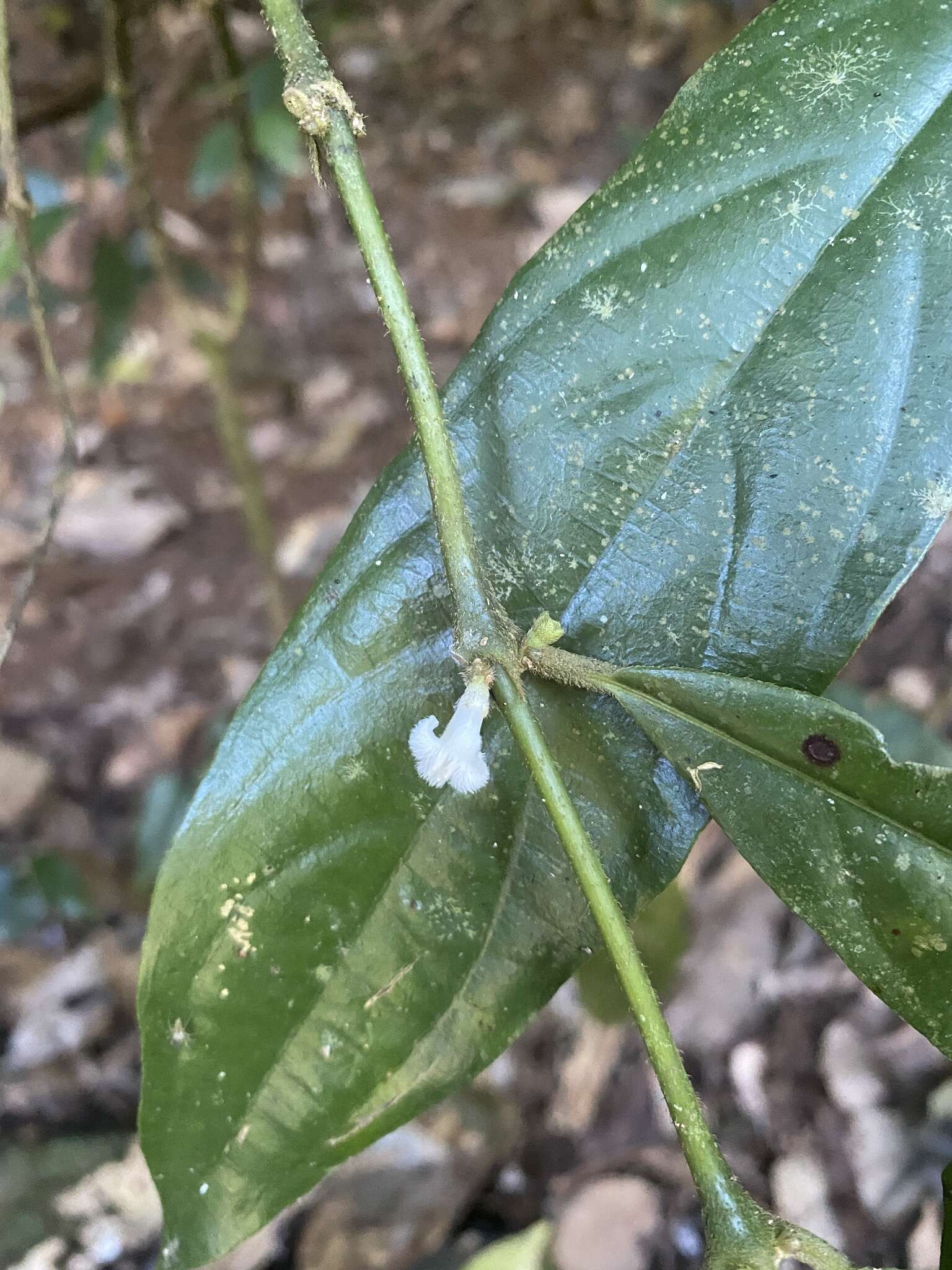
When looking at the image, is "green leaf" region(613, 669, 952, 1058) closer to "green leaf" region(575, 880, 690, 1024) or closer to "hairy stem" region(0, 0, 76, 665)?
"hairy stem" region(0, 0, 76, 665)

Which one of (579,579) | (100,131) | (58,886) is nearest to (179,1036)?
(579,579)

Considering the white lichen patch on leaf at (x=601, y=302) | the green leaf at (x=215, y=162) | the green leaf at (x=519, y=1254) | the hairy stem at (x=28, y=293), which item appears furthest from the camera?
the green leaf at (x=215, y=162)

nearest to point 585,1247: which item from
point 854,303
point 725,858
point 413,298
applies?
point 725,858

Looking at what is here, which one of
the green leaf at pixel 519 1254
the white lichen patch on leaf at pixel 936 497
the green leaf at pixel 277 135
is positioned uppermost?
the green leaf at pixel 277 135

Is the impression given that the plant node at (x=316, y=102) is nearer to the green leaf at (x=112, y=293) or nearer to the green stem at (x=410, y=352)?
the green stem at (x=410, y=352)

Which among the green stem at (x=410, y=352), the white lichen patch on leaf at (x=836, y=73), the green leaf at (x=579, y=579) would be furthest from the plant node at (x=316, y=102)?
the white lichen patch on leaf at (x=836, y=73)

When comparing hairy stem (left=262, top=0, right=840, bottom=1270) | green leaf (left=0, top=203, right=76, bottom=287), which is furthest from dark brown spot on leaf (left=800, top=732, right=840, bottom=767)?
green leaf (left=0, top=203, right=76, bottom=287)

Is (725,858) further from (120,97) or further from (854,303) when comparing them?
(120,97)
